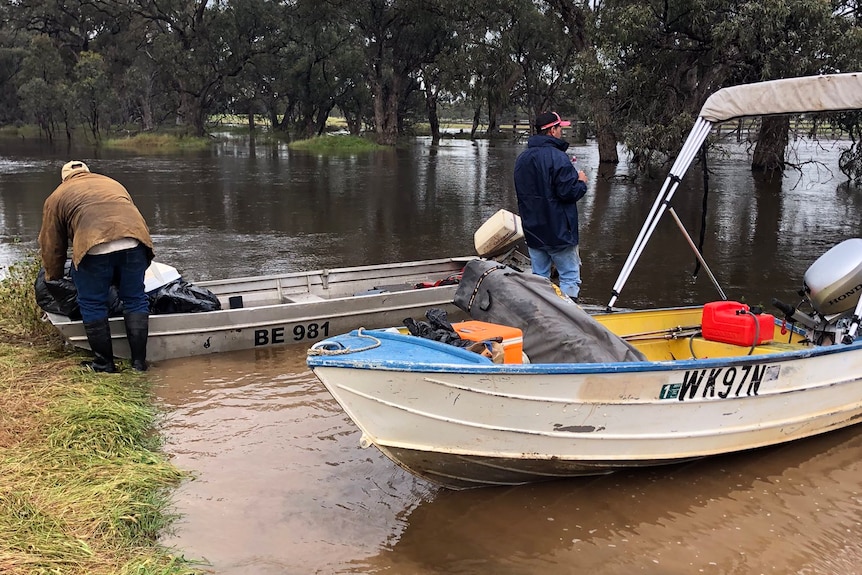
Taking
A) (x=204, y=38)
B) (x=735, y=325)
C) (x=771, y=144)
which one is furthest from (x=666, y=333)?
(x=204, y=38)

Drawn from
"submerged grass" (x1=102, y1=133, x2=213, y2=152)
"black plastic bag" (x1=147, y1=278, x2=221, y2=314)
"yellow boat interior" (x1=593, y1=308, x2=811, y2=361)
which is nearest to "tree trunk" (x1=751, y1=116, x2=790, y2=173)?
"yellow boat interior" (x1=593, y1=308, x2=811, y2=361)

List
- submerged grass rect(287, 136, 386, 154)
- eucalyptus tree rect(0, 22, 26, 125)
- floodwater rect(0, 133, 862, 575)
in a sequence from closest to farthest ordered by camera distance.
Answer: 1. floodwater rect(0, 133, 862, 575)
2. submerged grass rect(287, 136, 386, 154)
3. eucalyptus tree rect(0, 22, 26, 125)

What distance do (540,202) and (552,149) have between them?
50cm

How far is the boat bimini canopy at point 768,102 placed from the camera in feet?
20.0

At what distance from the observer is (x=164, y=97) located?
63656 mm

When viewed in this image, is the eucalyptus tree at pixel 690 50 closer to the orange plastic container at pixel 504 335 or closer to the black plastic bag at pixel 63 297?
the orange plastic container at pixel 504 335

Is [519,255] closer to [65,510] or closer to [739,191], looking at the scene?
[65,510]

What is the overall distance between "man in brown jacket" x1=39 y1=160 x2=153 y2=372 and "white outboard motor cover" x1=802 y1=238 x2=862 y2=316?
605 centimetres

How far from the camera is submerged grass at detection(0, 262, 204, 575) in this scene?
13.2ft

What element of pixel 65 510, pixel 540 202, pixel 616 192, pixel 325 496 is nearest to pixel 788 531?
pixel 325 496

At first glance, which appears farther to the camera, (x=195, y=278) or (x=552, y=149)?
(x=195, y=278)

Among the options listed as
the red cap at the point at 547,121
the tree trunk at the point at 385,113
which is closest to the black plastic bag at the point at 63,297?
the red cap at the point at 547,121

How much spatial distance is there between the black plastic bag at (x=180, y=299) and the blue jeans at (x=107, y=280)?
55cm

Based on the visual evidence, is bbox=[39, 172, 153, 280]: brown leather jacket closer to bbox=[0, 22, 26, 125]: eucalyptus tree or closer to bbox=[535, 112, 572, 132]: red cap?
bbox=[535, 112, 572, 132]: red cap
